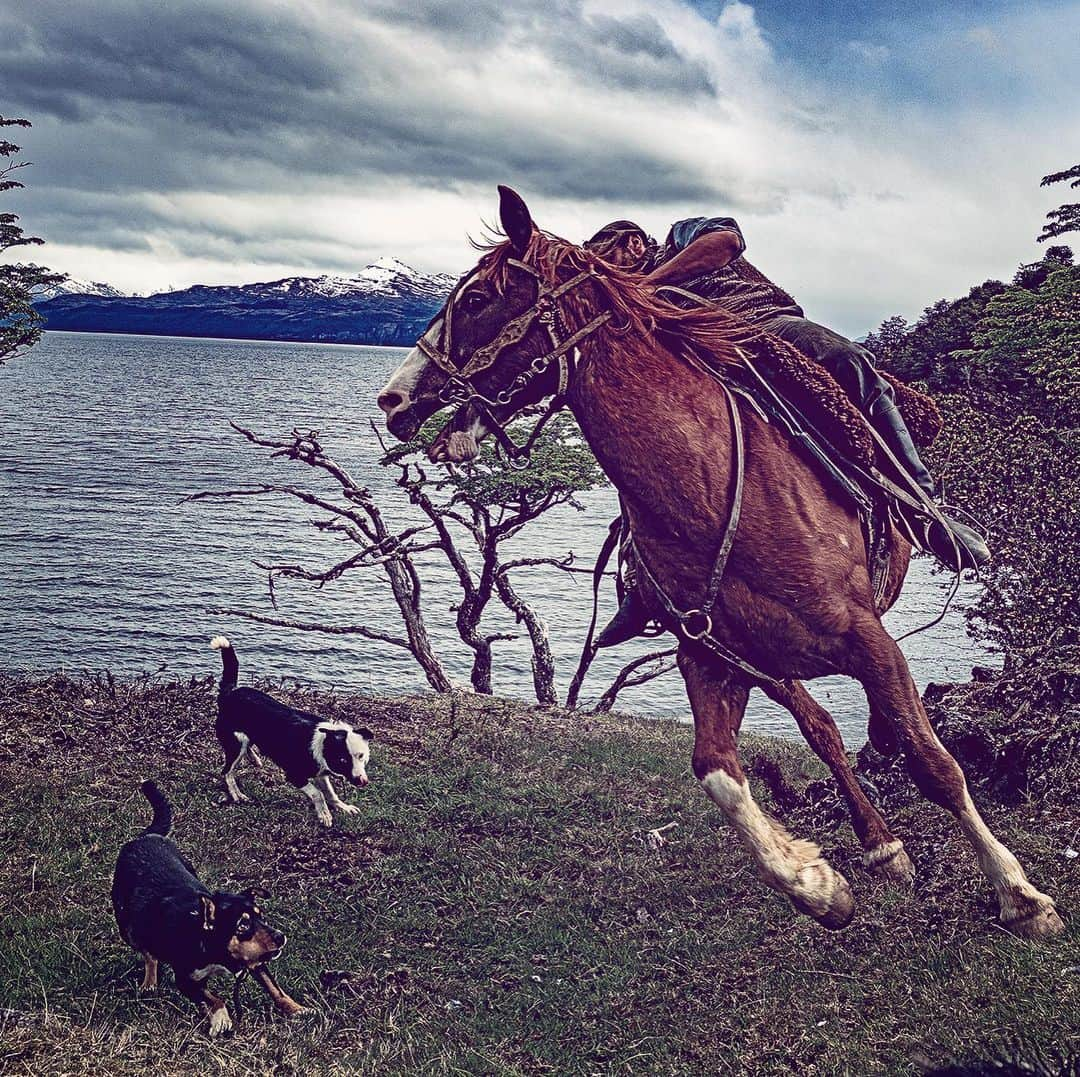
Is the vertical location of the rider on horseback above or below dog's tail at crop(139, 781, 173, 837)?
above

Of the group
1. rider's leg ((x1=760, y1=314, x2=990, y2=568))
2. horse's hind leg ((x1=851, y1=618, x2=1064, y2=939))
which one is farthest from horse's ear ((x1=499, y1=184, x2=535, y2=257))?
horse's hind leg ((x1=851, y1=618, x2=1064, y2=939))

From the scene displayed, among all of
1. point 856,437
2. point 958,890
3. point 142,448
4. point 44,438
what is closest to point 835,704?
point 958,890

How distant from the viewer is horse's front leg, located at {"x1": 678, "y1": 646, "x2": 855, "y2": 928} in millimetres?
5777

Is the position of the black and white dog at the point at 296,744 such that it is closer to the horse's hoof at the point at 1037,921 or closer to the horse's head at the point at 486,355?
the horse's head at the point at 486,355

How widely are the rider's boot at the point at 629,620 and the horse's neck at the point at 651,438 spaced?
1.12 meters

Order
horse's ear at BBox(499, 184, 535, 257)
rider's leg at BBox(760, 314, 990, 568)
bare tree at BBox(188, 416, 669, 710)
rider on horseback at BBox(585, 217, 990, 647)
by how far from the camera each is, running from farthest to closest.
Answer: bare tree at BBox(188, 416, 669, 710) → rider's leg at BBox(760, 314, 990, 568) → rider on horseback at BBox(585, 217, 990, 647) → horse's ear at BBox(499, 184, 535, 257)

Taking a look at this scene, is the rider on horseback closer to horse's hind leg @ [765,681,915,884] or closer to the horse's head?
the horse's head

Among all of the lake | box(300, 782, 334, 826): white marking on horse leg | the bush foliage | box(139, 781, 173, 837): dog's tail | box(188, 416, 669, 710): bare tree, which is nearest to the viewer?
box(139, 781, 173, 837): dog's tail

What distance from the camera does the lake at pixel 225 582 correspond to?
30.1m

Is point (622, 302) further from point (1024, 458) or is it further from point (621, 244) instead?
point (1024, 458)

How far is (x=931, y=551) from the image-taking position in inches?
258

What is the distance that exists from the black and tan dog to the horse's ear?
4.59m

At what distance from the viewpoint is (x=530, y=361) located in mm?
5555

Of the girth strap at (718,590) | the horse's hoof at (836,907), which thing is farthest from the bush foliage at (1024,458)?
the girth strap at (718,590)
